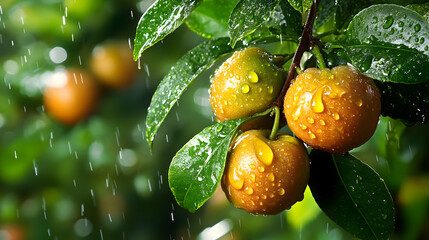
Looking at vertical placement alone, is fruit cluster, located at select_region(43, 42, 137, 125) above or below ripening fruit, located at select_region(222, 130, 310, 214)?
below

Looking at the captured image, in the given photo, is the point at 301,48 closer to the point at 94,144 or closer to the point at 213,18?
the point at 213,18

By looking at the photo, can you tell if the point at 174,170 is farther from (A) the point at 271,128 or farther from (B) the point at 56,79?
(B) the point at 56,79

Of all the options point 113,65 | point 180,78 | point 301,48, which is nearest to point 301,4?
point 301,48

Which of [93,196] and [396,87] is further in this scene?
[93,196]

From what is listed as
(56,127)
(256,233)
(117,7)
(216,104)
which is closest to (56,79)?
(56,127)

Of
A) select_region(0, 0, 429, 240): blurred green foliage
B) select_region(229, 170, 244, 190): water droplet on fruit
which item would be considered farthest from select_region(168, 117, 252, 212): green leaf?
select_region(0, 0, 429, 240): blurred green foliage

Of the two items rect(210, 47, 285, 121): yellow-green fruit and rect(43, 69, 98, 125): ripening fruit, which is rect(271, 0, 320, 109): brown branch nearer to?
rect(210, 47, 285, 121): yellow-green fruit

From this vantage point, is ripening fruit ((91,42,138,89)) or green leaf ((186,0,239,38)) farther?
ripening fruit ((91,42,138,89))
